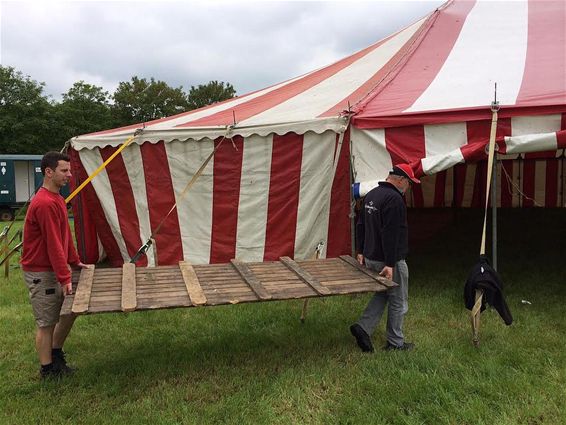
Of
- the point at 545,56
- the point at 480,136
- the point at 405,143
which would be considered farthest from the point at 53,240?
the point at 545,56

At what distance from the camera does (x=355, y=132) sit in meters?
4.31

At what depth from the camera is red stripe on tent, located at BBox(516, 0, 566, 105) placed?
3.79 m

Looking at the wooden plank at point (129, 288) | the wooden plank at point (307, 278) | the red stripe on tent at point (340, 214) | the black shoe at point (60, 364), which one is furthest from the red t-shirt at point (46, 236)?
the red stripe on tent at point (340, 214)

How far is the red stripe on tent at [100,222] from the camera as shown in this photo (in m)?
5.71

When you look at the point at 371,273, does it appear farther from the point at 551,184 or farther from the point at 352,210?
the point at 551,184

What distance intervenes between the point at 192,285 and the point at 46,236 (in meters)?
0.84

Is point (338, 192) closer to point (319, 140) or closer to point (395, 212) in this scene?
point (319, 140)

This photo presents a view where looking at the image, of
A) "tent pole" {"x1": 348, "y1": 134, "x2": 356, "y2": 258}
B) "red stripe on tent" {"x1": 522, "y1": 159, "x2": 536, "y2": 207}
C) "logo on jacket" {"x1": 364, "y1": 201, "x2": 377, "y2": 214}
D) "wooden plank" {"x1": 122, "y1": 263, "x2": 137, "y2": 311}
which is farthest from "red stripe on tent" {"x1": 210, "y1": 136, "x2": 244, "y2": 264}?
"red stripe on tent" {"x1": 522, "y1": 159, "x2": 536, "y2": 207}

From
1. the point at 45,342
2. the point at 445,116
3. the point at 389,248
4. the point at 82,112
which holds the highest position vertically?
the point at 82,112

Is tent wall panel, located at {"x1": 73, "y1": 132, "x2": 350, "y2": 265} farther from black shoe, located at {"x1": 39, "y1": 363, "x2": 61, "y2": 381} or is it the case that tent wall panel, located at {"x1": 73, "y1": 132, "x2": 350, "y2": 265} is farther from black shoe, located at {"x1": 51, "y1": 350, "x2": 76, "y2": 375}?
black shoe, located at {"x1": 39, "y1": 363, "x2": 61, "y2": 381}

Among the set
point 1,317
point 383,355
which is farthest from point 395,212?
point 1,317

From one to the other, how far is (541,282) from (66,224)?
4.36 metres

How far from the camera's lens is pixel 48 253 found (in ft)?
8.57

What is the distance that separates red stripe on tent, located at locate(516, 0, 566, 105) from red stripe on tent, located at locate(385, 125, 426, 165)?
788 mm
